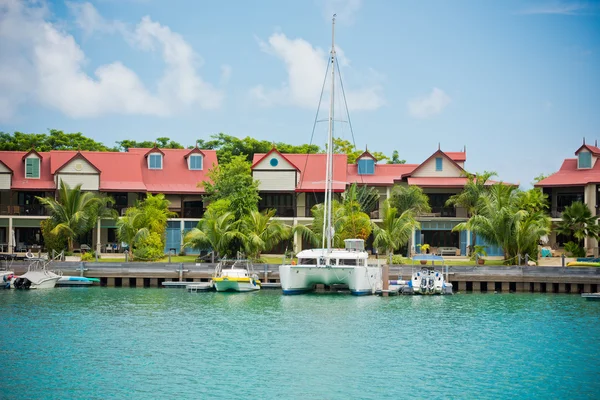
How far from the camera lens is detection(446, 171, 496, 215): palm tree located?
196 feet

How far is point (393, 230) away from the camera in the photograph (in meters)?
56.7

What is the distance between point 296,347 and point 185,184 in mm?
35659

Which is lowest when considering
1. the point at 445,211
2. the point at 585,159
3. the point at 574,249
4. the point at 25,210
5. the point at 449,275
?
the point at 449,275

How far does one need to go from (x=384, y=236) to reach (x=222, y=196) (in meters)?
12.9

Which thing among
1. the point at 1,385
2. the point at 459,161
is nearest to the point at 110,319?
the point at 1,385

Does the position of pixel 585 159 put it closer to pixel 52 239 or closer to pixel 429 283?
pixel 429 283

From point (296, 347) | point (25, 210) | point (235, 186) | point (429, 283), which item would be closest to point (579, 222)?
point (429, 283)

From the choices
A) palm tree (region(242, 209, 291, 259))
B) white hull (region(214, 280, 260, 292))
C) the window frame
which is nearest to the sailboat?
white hull (region(214, 280, 260, 292))

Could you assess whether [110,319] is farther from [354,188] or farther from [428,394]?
[354,188]

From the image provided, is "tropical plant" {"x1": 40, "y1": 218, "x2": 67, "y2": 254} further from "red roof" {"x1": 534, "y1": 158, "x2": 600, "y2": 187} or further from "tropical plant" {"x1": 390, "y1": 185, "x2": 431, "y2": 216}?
"red roof" {"x1": 534, "y1": 158, "x2": 600, "y2": 187}

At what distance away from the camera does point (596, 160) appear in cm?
6369

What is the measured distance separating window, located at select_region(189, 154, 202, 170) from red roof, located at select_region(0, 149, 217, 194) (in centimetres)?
44

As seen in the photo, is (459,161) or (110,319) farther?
(459,161)

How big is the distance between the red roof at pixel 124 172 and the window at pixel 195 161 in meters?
0.44
